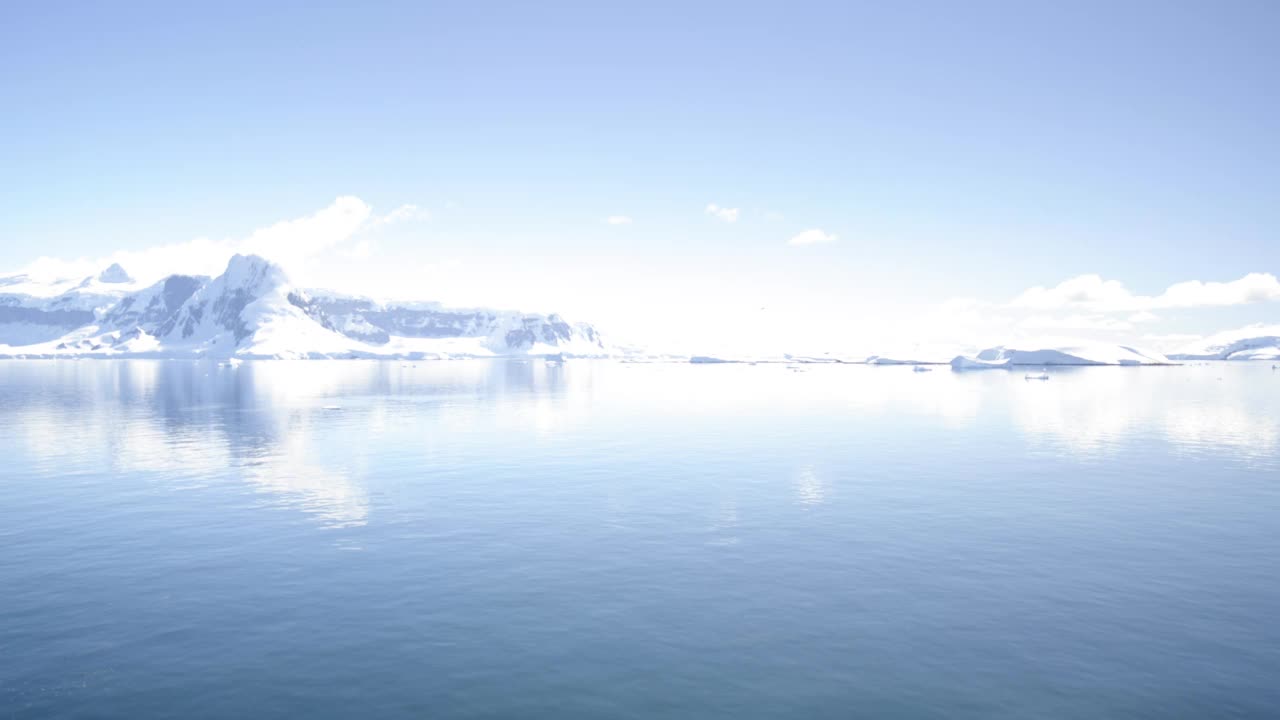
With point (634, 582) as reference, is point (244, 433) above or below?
above

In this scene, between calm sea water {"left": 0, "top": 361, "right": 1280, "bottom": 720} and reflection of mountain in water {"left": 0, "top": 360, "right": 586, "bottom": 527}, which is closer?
calm sea water {"left": 0, "top": 361, "right": 1280, "bottom": 720}

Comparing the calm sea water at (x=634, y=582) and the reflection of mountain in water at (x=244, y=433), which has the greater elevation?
the reflection of mountain in water at (x=244, y=433)

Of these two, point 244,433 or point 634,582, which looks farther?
point 244,433

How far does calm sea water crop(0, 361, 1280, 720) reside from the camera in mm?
17703

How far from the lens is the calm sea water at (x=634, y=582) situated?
17703 millimetres

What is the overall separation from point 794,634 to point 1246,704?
10.6 metres

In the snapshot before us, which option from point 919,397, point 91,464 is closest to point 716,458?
point 91,464

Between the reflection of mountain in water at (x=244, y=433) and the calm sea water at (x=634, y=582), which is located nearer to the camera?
the calm sea water at (x=634, y=582)

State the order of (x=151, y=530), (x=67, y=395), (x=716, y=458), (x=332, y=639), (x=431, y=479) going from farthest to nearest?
(x=67, y=395)
(x=716, y=458)
(x=431, y=479)
(x=151, y=530)
(x=332, y=639)

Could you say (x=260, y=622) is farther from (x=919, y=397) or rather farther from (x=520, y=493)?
(x=919, y=397)

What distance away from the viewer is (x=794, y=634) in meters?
21.1

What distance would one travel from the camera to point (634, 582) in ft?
84.3

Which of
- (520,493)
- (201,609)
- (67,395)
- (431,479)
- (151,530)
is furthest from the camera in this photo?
(67,395)

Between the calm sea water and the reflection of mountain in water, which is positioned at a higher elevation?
the reflection of mountain in water
